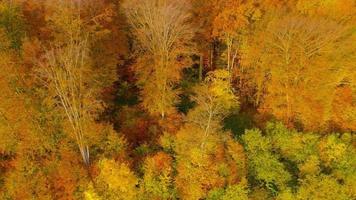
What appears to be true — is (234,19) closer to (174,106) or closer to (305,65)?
(305,65)

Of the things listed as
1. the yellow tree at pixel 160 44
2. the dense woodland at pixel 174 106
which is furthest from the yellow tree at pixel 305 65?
the yellow tree at pixel 160 44

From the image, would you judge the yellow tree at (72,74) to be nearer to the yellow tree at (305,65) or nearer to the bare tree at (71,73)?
the bare tree at (71,73)

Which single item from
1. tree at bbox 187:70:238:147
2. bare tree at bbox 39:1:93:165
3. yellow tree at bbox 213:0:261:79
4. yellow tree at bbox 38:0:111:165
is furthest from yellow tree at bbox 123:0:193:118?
bare tree at bbox 39:1:93:165

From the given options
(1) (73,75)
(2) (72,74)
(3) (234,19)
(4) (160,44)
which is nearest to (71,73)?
(2) (72,74)

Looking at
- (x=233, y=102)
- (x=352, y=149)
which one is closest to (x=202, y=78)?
(x=233, y=102)

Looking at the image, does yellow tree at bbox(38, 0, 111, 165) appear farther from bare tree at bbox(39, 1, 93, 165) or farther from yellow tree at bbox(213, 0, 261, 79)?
yellow tree at bbox(213, 0, 261, 79)

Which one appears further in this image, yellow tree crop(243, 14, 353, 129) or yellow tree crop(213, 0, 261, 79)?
yellow tree crop(213, 0, 261, 79)
